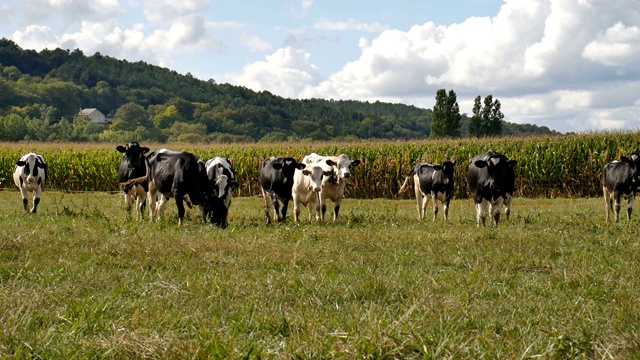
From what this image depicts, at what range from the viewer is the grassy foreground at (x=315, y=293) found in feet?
18.1

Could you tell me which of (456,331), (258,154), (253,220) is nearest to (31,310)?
(456,331)

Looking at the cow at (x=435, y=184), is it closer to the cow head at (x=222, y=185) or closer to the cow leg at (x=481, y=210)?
the cow leg at (x=481, y=210)

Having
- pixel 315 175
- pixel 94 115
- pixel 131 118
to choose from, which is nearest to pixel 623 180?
pixel 315 175

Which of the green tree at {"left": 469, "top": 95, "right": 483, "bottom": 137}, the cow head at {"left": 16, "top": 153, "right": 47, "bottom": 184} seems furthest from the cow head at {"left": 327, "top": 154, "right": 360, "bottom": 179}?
the green tree at {"left": 469, "top": 95, "right": 483, "bottom": 137}

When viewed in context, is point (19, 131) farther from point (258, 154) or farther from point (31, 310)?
point (31, 310)

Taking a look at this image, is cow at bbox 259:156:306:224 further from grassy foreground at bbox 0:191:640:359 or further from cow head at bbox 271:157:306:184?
grassy foreground at bbox 0:191:640:359

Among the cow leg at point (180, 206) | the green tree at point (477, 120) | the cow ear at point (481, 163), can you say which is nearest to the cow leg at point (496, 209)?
the cow ear at point (481, 163)

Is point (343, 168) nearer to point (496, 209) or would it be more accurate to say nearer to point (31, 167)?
point (496, 209)

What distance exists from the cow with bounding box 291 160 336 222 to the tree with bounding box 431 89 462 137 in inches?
2332

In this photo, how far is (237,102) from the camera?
143750 millimetres

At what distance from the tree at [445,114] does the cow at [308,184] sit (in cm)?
5924

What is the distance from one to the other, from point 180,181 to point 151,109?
4873 inches

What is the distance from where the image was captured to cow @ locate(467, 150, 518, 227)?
16469mm

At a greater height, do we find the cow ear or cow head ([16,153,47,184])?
the cow ear
